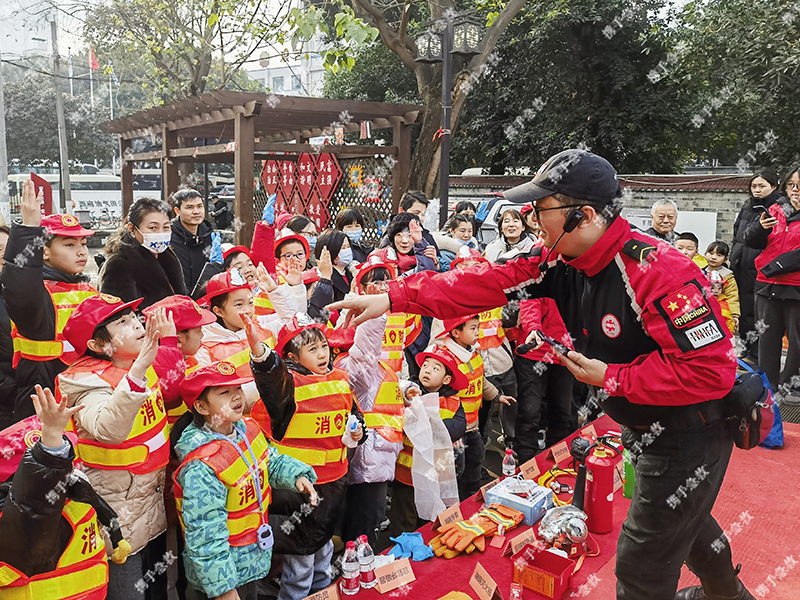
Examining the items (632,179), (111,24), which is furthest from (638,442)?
(111,24)

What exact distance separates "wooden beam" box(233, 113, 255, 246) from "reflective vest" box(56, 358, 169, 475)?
5.83 meters

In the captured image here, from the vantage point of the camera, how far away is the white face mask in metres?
3.83

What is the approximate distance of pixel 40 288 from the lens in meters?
3.02

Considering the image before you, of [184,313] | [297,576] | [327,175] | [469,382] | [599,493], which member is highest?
[327,175]

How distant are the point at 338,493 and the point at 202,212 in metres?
2.80

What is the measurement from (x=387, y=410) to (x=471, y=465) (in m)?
0.94

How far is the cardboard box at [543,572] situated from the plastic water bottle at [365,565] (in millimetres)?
675

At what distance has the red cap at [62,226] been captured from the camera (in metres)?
3.23

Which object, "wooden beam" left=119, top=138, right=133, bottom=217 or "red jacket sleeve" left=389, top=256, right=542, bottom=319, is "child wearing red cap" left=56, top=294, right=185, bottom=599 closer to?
"red jacket sleeve" left=389, top=256, right=542, bottom=319

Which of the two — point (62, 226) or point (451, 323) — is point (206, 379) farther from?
point (451, 323)

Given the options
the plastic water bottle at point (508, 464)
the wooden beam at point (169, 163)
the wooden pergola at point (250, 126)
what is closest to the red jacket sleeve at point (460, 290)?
the plastic water bottle at point (508, 464)

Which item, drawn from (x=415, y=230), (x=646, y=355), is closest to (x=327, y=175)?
(x=415, y=230)

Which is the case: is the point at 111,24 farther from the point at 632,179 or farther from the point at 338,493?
the point at 338,493

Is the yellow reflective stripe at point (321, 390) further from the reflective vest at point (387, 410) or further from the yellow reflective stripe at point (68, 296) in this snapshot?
the yellow reflective stripe at point (68, 296)
